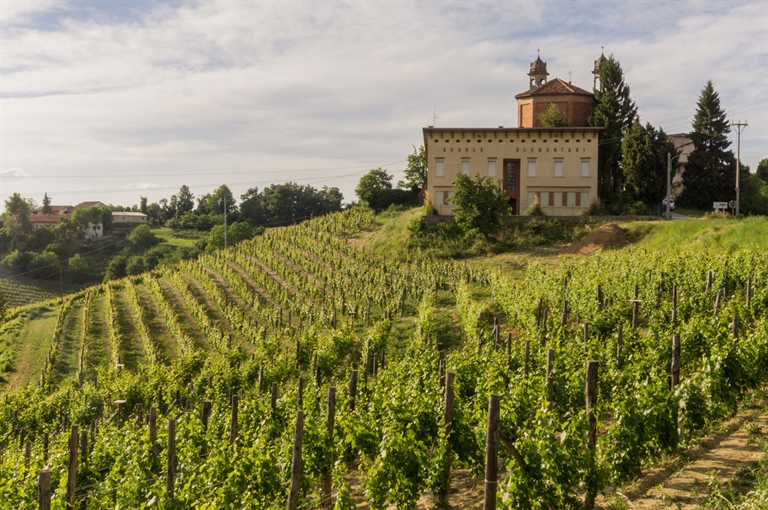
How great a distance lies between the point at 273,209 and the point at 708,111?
60434 mm

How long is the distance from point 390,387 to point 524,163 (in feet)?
100

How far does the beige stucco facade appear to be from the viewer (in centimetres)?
3862

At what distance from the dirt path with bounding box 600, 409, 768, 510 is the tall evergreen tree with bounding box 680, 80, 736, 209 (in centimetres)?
3523

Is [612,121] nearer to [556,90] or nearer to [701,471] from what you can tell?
[556,90]

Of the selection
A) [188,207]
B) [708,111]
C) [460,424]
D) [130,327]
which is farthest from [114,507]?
[188,207]

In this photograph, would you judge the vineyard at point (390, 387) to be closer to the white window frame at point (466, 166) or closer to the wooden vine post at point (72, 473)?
the wooden vine post at point (72, 473)

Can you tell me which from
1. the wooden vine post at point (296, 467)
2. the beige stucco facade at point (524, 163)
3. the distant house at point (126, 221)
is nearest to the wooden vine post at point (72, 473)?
the wooden vine post at point (296, 467)

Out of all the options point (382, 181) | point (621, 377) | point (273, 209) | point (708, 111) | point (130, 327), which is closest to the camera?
point (621, 377)

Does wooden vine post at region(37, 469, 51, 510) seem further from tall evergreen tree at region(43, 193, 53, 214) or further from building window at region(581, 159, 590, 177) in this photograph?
tall evergreen tree at region(43, 193, 53, 214)

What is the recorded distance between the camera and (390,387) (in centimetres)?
1136

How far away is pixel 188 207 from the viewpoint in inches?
4186

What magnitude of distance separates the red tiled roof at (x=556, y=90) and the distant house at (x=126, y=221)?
74420 millimetres

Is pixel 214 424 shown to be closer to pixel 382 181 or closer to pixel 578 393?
pixel 578 393

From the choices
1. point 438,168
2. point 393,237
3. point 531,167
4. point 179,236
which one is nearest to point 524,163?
point 531,167
